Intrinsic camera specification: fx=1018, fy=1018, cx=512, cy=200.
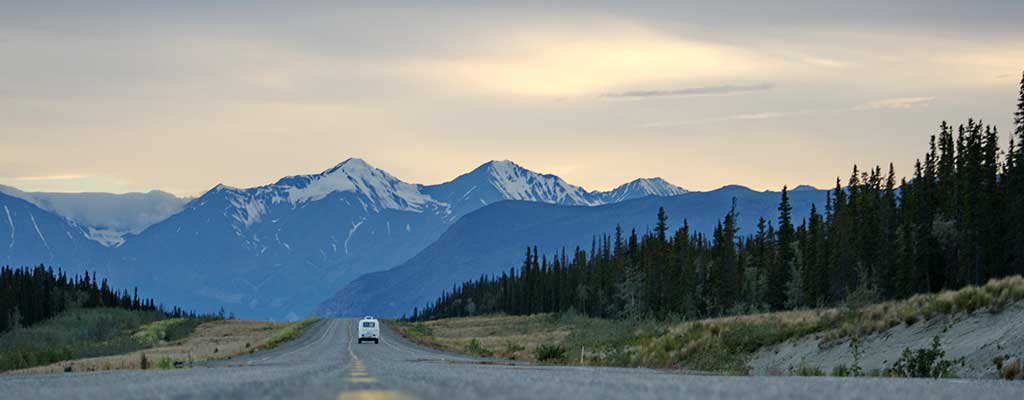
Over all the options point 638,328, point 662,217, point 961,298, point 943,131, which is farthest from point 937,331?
point 662,217

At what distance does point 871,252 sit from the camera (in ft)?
348

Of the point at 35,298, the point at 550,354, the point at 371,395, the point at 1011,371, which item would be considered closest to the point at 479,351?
the point at 550,354

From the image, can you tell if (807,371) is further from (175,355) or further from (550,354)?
(175,355)

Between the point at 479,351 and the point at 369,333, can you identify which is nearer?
the point at 479,351

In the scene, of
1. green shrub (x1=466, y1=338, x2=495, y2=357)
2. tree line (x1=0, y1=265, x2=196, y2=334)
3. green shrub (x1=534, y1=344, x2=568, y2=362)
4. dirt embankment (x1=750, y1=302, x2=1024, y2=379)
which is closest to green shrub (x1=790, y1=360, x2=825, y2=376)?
dirt embankment (x1=750, y1=302, x2=1024, y2=379)

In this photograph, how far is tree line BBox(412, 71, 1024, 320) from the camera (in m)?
87.6

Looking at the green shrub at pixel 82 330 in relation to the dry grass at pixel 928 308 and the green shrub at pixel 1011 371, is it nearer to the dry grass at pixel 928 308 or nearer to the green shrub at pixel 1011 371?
the dry grass at pixel 928 308

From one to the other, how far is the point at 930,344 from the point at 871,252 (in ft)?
260

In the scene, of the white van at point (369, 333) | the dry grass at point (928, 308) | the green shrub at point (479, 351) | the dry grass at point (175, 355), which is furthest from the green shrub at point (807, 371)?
the white van at point (369, 333)

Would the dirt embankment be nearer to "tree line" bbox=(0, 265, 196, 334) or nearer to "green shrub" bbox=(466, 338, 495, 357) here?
"green shrub" bbox=(466, 338, 495, 357)

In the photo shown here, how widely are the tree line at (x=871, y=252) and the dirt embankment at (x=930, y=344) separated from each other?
20247mm

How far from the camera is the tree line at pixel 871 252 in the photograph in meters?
87.6

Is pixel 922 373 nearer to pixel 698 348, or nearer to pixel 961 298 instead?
pixel 961 298

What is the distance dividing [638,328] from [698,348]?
17.1 meters
